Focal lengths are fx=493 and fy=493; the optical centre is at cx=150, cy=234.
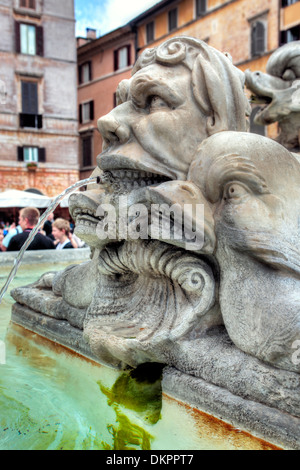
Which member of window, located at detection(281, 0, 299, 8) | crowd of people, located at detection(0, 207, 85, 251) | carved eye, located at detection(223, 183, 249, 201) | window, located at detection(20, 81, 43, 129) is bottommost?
crowd of people, located at detection(0, 207, 85, 251)

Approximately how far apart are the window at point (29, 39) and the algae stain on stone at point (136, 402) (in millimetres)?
21600

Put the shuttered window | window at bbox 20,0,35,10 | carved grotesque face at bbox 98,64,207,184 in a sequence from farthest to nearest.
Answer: window at bbox 20,0,35,10 → the shuttered window → carved grotesque face at bbox 98,64,207,184

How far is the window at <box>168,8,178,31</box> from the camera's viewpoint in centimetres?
2270

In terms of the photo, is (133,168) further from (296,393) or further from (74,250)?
(74,250)

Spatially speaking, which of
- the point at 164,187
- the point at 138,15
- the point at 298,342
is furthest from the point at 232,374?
the point at 138,15

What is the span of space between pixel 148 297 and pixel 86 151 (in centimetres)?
2619

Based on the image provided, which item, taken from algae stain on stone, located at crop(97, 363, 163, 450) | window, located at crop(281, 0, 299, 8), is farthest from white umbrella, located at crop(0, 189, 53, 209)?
window, located at crop(281, 0, 299, 8)

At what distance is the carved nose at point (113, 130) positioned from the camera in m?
2.14

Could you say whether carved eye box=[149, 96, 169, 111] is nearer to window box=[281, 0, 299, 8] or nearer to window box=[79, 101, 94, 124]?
window box=[281, 0, 299, 8]

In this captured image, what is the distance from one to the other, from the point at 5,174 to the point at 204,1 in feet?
36.9

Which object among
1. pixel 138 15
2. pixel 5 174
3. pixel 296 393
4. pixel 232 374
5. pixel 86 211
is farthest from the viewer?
pixel 138 15

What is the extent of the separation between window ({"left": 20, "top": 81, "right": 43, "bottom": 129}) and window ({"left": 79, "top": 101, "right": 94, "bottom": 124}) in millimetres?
6732

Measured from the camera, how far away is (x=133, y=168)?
2098 mm

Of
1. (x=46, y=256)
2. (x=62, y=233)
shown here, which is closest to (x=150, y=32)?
(x=62, y=233)
